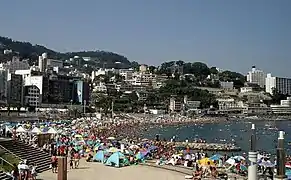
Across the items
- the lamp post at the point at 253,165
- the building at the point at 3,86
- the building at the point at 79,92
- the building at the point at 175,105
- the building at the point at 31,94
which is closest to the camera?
the lamp post at the point at 253,165

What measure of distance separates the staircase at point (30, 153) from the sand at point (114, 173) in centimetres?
125

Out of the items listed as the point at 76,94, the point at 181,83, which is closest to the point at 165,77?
the point at 181,83

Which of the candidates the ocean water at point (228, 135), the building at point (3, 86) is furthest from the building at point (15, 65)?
the ocean water at point (228, 135)

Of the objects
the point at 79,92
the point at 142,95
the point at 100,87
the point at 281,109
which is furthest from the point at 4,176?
the point at 281,109

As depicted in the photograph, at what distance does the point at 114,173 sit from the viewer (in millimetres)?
21156

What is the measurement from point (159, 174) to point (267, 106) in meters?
171

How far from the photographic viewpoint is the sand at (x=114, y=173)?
19422 mm

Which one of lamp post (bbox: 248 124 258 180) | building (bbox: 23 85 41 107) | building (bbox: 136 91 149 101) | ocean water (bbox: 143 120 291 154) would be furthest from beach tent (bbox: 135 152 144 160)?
building (bbox: 136 91 149 101)

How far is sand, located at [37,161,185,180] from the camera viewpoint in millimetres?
19422

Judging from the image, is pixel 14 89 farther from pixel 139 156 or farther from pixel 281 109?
pixel 281 109

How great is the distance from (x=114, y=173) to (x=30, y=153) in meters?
4.26

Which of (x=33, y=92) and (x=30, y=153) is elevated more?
(x=33, y=92)

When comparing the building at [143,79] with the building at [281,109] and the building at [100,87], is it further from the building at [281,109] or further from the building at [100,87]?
the building at [281,109]

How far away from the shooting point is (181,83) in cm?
18750
